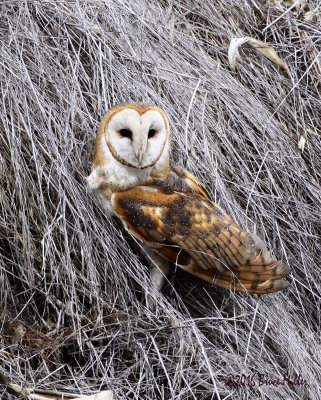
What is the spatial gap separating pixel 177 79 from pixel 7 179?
1.09m

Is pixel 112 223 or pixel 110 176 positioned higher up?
pixel 110 176

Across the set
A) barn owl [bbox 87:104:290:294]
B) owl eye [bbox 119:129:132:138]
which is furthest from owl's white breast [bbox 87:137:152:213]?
owl eye [bbox 119:129:132:138]

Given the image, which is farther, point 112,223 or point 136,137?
point 112,223

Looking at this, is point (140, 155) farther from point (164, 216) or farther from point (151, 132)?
point (164, 216)

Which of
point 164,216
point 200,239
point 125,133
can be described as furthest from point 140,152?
point 200,239

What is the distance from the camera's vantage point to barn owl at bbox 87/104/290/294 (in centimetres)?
287

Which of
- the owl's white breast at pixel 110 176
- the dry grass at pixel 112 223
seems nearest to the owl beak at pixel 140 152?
the owl's white breast at pixel 110 176

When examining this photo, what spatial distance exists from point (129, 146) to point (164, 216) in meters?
0.35

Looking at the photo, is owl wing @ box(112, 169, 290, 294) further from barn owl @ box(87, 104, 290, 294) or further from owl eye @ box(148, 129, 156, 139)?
owl eye @ box(148, 129, 156, 139)

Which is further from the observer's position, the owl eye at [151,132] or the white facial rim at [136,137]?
the owl eye at [151,132]

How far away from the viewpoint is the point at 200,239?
9.52 ft

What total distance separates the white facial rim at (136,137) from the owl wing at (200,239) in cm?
17

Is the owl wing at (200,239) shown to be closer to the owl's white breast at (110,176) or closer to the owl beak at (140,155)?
the owl's white breast at (110,176)

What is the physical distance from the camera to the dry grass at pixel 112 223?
2744mm
